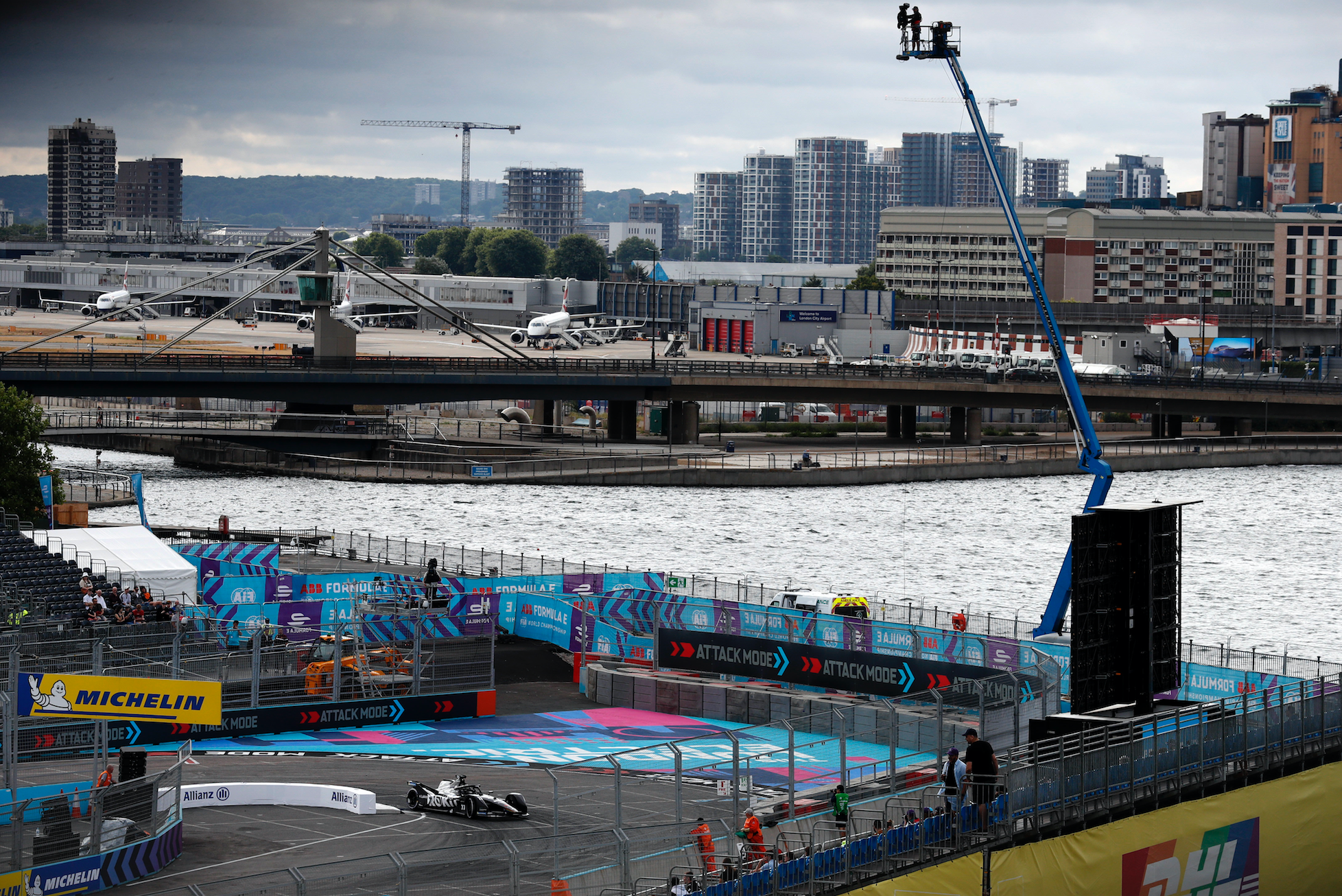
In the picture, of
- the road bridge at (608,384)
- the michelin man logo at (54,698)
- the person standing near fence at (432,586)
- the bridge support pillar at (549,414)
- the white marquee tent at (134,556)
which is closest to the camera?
the michelin man logo at (54,698)

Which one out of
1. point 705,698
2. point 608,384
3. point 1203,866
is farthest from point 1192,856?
point 608,384

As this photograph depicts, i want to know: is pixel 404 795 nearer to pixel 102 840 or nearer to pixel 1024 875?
pixel 102 840

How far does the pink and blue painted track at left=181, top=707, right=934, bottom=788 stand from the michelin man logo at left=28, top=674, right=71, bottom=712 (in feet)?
22.4

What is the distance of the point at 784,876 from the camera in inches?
875

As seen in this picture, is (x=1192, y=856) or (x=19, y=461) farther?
(x=19, y=461)

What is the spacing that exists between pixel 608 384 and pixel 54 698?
82.4m

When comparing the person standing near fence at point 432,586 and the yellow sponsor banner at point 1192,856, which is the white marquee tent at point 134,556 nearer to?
the person standing near fence at point 432,586

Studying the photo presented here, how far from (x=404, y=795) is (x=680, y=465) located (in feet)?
240

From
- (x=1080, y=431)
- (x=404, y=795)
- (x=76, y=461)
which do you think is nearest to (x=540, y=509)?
(x=76, y=461)


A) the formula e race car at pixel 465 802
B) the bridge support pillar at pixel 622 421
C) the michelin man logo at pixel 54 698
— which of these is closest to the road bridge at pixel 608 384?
the bridge support pillar at pixel 622 421

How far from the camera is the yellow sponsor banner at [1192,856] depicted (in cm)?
2377

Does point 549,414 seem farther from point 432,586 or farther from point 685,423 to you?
point 432,586

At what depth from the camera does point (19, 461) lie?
6494cm

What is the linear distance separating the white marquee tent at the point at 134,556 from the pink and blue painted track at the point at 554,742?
11.7 metres
